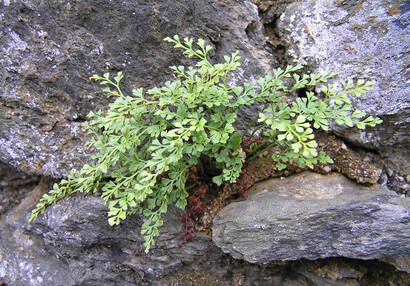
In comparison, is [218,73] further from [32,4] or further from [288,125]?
[32,4]

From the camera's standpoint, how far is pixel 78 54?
2.94 metres

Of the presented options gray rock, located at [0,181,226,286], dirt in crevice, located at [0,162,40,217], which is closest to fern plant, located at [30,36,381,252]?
gray rock, located at [0,181,226,286]

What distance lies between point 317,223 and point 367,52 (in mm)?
1716

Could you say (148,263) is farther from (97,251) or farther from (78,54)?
(78,54)

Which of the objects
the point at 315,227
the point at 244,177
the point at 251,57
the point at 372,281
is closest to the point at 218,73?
the point at 251,57

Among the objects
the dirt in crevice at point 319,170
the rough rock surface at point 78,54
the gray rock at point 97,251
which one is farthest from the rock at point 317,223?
the rough rock surface at point 78,54

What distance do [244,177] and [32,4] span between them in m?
2.75

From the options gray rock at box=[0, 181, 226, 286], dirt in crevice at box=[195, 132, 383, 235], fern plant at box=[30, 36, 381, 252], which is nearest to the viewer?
fern plant at box=[30, 36, 381, 252]

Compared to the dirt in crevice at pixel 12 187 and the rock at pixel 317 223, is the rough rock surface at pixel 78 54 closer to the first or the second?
the dirt in crevice at pixel 12 187

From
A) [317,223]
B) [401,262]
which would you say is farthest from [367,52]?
[401,262]

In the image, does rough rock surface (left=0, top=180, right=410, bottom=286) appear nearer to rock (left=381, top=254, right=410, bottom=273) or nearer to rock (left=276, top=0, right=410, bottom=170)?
rock (left=381, top=254, right=410, bottom=273)

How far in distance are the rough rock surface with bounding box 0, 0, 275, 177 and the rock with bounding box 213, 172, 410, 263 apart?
1357 mm

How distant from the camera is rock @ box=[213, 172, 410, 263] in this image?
7.68ft

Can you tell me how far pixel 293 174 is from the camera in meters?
2.92
